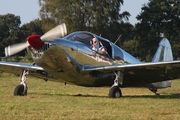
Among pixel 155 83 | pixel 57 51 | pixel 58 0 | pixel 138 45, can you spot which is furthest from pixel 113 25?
pixel 57 51

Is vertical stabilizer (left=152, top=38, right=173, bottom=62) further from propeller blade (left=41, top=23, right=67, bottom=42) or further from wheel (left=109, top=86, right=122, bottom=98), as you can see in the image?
propeller blade (left=41, top=23, right=67, bottom=42)

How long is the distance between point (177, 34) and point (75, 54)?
5731cm

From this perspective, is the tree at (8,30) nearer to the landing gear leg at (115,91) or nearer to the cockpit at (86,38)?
the cockpit at (86,38)

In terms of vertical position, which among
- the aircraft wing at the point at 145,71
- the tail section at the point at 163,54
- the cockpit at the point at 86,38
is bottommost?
the aircraft wing at the point at 145,71

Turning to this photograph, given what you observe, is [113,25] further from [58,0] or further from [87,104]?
[87,104]

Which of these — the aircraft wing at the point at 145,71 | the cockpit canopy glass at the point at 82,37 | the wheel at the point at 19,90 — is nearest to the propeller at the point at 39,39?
the wheel at the point at 19,90

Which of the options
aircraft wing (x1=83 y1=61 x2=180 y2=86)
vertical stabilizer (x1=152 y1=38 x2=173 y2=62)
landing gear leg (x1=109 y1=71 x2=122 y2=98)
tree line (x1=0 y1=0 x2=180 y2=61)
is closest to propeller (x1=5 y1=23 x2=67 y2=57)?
aircraft wing (x1=83 y1=61 x2=180 y2=86)

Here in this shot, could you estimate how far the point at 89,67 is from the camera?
13602mm

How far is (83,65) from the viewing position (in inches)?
533

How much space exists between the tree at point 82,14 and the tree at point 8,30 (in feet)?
94.2

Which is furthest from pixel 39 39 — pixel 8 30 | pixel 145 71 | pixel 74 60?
pixel 8 30

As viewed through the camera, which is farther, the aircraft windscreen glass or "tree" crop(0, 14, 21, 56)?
"tree" crop(0, 14, 21, 56)

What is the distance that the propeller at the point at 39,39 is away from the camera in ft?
37.9

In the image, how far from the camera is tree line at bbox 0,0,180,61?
54.4 meters
